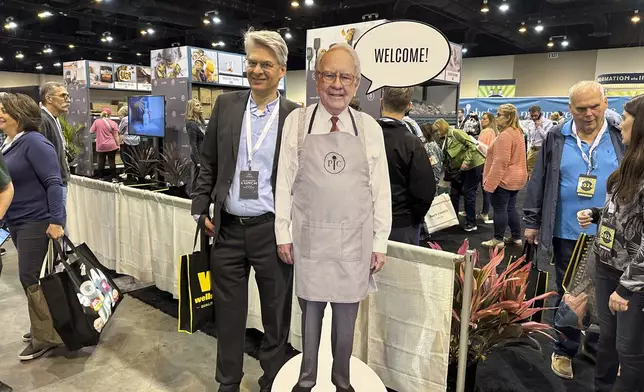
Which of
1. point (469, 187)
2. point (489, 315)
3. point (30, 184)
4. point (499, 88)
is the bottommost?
point (489, 315)

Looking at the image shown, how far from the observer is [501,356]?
249cm

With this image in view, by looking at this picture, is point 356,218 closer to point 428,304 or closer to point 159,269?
point 428,304

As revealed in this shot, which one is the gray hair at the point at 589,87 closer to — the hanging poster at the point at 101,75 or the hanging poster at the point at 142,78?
the hanging poster at the point at 101,75

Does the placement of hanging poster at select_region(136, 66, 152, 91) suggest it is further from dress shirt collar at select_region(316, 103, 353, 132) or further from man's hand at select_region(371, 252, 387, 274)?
man's hand at select_region(371, 252, 387, 274)

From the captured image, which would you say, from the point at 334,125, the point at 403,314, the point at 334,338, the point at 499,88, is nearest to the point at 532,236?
the point at 403,314

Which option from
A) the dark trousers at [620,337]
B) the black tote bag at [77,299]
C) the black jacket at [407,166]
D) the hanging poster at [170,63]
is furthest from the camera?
the hanging poster at [170,63]

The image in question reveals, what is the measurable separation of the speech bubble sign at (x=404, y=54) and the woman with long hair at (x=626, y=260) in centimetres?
80

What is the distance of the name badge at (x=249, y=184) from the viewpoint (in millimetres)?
1691

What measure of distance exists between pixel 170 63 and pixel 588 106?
649cm

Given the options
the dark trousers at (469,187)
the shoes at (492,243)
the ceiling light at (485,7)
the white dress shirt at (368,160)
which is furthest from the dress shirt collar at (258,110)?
the ceiling light at (485,7)

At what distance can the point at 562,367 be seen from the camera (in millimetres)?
2291

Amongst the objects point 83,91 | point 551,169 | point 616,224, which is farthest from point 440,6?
point 616,224

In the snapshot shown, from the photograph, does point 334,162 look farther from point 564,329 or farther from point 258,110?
point 564,329

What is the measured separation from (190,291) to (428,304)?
37.8 inches
